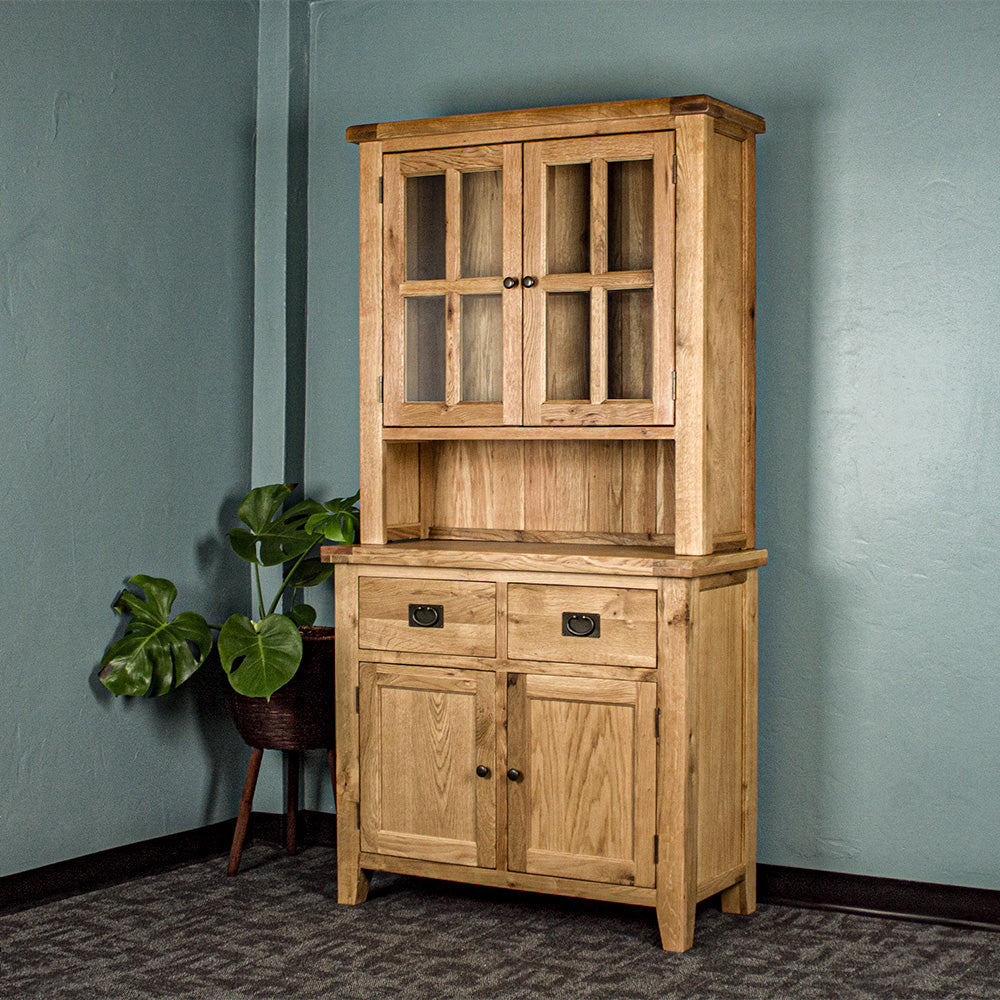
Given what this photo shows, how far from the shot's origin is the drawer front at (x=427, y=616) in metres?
3.05

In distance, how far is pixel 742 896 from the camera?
124 inches

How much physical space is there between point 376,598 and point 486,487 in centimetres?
50

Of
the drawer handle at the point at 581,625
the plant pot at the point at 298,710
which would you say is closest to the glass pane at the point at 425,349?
the drawer handle at the point at 581,625

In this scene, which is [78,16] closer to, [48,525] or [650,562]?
[48,525]

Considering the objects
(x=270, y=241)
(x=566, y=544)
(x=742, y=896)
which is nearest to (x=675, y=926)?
(x=742, y=896)

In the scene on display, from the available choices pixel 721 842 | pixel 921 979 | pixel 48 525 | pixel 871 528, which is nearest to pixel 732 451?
pixel 871 528

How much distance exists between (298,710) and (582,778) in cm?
86

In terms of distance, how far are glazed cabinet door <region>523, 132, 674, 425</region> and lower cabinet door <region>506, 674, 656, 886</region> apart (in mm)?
649

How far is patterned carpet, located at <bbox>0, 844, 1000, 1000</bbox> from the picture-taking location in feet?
8.70

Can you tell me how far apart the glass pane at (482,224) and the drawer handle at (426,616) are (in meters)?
0.82

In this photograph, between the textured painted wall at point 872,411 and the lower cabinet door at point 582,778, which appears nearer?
the lower cabinet door at point 582,778

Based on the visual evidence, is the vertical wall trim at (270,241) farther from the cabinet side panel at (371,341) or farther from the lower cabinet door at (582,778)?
the lower cabinet door at (582,778)

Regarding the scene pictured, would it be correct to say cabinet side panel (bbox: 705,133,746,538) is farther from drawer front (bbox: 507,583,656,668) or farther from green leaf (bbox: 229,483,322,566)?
green leaf (bbox: 229,483,322,566)

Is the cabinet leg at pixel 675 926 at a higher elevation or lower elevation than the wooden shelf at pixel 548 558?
lower
